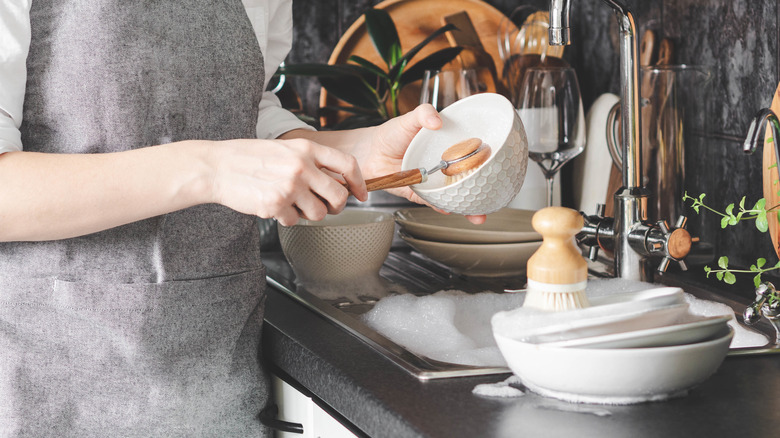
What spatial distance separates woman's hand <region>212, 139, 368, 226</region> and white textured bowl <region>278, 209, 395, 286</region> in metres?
0.37

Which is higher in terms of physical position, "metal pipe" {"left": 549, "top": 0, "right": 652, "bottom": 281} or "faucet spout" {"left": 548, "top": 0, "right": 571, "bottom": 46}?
"faucet spout" {"left": 548, "top": 0, "right": 571, "bottom": 46}

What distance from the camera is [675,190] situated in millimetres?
1378

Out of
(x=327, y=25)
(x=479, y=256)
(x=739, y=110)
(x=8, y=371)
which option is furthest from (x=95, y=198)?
(x=327, y=25)

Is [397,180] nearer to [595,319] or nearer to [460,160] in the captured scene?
[460,160]

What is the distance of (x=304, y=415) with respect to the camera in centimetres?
95

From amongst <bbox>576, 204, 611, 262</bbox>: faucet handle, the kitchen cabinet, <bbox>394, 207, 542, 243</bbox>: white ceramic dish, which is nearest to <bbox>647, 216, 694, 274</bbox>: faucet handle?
<bbox>576, 204, 611, 262</bbox>: faucet handle

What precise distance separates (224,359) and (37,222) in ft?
0.87

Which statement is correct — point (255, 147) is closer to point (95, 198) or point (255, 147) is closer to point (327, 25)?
point (95, 198)

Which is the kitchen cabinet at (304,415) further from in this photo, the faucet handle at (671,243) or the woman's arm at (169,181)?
the faucet handle at (671,243)

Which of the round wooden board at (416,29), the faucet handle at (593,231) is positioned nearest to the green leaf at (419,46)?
the round wooden board at (416,29)

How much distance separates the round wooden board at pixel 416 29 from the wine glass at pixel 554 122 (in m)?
0.46

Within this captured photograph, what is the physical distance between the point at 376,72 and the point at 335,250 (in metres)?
0.65

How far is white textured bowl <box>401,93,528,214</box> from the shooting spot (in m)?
0.86

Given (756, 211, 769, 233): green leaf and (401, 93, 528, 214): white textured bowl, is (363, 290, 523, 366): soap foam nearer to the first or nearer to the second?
(401, 93, 528, 214): white textured bowl
